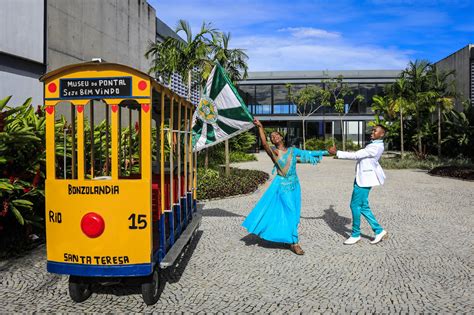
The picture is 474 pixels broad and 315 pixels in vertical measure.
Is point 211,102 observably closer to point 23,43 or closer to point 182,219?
point 182,219

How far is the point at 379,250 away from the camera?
20.4ft

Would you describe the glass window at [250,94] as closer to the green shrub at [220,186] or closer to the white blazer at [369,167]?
the green shrub at [220,186]

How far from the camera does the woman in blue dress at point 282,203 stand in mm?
5906

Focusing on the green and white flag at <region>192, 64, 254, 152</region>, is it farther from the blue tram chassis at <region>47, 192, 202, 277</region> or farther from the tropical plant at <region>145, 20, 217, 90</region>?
the tropical plant at <region>145, 20, 217, 90</region>

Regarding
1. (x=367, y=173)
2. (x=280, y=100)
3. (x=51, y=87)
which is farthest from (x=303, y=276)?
(x=280, y=100)

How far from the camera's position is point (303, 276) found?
5.05m

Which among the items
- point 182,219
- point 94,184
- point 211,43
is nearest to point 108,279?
point 94,184

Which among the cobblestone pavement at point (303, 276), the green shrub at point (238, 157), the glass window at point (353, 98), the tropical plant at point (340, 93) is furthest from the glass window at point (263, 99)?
the cobblestone pavement at point (303, 276)

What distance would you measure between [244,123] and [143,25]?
12865 millimetres

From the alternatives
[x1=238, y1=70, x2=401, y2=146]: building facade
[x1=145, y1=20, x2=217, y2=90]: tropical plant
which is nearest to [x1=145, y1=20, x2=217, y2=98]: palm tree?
[x1=145, y1=20, x2=217, y2=90]: tropical plant

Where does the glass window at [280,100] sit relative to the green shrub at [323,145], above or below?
above

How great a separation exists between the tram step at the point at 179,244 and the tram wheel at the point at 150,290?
0.53 feet

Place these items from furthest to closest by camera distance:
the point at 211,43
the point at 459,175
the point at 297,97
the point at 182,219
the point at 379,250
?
the point at 297,97
the point at 459,175
the point at 211,43
the point at 379,250
the point at 182,219

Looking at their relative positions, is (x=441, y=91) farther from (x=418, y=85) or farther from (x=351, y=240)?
(x=351, y=240)
